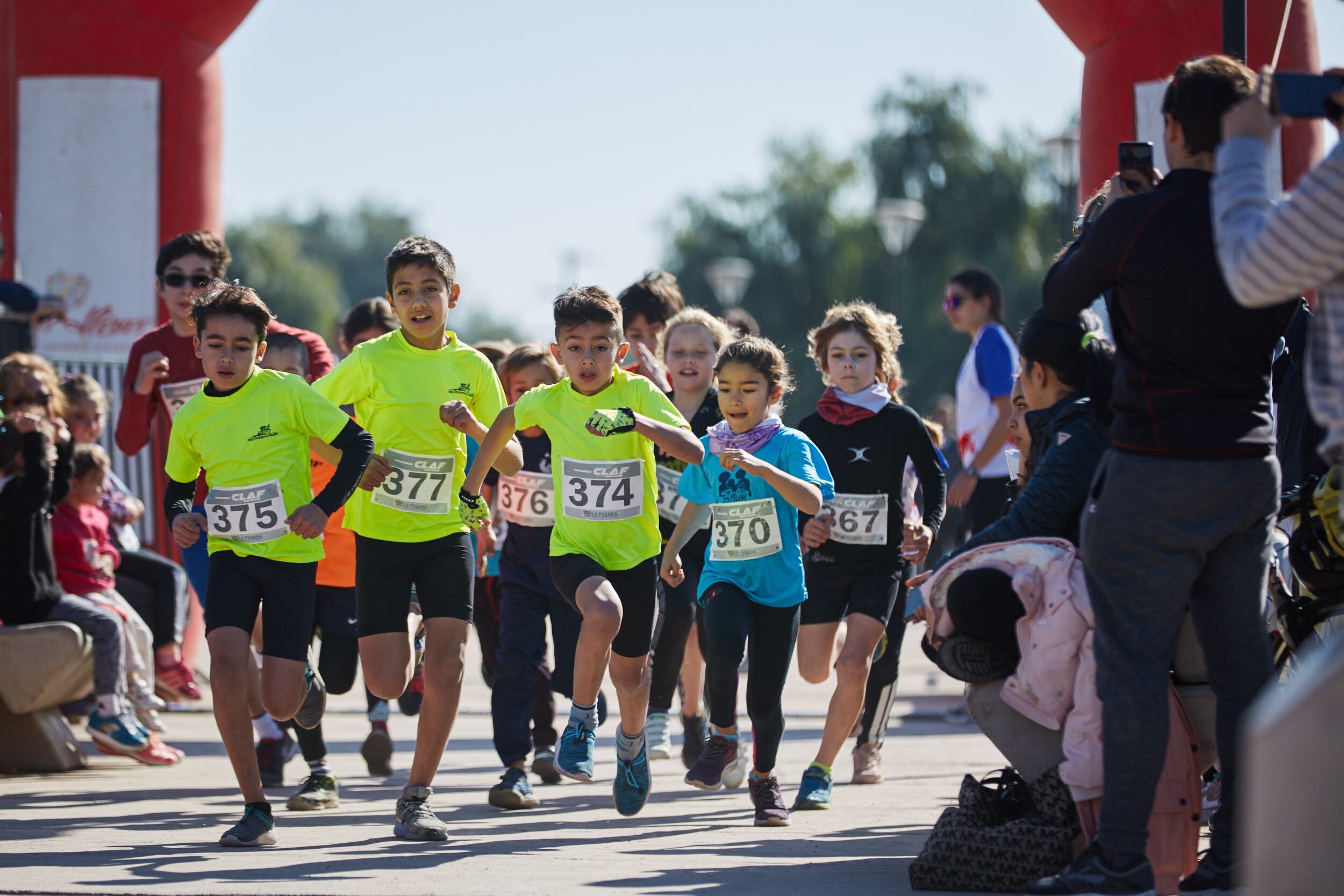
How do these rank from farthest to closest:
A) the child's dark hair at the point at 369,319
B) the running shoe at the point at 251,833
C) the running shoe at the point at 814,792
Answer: the child's dark hair at the point at 369,319, the running shoe at the point at 814,792, the running shoe at the point at 251,833

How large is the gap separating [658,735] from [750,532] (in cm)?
168

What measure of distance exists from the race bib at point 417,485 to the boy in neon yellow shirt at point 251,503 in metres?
0.27

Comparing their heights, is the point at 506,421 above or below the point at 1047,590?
above

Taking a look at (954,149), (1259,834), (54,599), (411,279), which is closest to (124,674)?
(54,599)

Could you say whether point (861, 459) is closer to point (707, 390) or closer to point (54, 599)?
point (707, 390)

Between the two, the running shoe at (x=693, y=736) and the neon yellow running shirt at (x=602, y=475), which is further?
the running shoe at (x=693, y=736)

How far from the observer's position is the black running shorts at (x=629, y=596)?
584 centimetres

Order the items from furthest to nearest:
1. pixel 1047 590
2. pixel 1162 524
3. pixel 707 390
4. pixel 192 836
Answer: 1. pixel 707 390
2. pixel 192 836
3. pixel 1047 590
4. pixel 1162 524

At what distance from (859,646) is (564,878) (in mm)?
2081

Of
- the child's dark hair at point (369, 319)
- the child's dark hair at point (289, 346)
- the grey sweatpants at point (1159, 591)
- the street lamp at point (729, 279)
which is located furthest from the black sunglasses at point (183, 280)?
the street lamp at point (729, 279)

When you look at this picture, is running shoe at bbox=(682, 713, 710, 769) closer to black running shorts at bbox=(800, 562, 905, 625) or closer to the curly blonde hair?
black running shorts at bbox=(800, 562, 905, 625)

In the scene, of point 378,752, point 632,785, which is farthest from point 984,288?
point 632,785

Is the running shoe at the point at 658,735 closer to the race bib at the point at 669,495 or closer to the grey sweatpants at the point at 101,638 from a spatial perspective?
the race bib at the point at 669,495

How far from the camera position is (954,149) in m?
43.5
